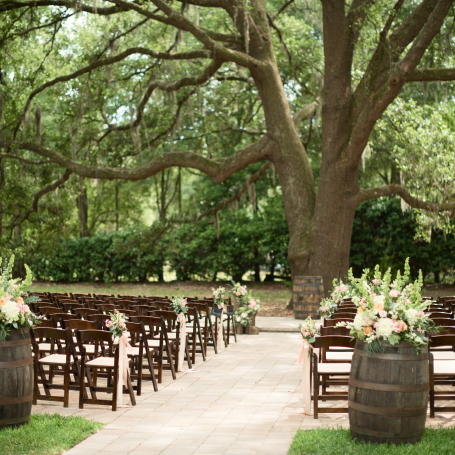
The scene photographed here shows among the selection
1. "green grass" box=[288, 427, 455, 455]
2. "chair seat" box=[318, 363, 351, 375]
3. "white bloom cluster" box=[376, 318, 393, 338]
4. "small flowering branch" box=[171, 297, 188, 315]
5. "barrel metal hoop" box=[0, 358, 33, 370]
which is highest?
"white bloom cluster" box=[376, 318, 393, 338]

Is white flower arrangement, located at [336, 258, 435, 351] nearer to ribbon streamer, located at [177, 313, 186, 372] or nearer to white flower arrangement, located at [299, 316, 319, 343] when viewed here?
white flower arrangement, located at [299, 316, 319, 343]

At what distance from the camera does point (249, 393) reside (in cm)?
678

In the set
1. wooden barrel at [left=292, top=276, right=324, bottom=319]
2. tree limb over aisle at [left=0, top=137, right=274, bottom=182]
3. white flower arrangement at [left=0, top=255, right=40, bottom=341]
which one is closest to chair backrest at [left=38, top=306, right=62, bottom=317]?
white flower arrangement at [left=0, top=255, right=40, bottom=341]

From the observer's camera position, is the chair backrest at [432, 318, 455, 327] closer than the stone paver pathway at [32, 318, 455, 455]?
No

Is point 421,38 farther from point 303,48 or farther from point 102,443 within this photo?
point 102,443

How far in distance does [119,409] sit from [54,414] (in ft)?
2.28

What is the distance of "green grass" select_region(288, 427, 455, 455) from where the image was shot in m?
4.50

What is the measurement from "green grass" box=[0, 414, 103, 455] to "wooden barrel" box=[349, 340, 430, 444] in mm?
2313

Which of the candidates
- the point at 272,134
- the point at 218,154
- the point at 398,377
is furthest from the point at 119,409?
the point at 218,154

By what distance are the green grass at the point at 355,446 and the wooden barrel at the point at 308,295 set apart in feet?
28.7

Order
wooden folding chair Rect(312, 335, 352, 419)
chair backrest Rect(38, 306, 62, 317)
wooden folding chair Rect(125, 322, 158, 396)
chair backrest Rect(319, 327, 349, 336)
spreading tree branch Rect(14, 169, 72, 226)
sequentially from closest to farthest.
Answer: wooden folding chair Rect(312, 335, 352, 419)
chair backrest Rect(319, 327, 349, 336)
wooden folding chair Rect(125, 322, 158, 396)
chair backrest Rect(38, 306, 62, 317)
spreading tree branch Rect(14, 169, 72, 226)

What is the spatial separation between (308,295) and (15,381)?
31.1 feet

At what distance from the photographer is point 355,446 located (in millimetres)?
4629

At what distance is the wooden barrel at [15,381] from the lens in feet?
16.6
